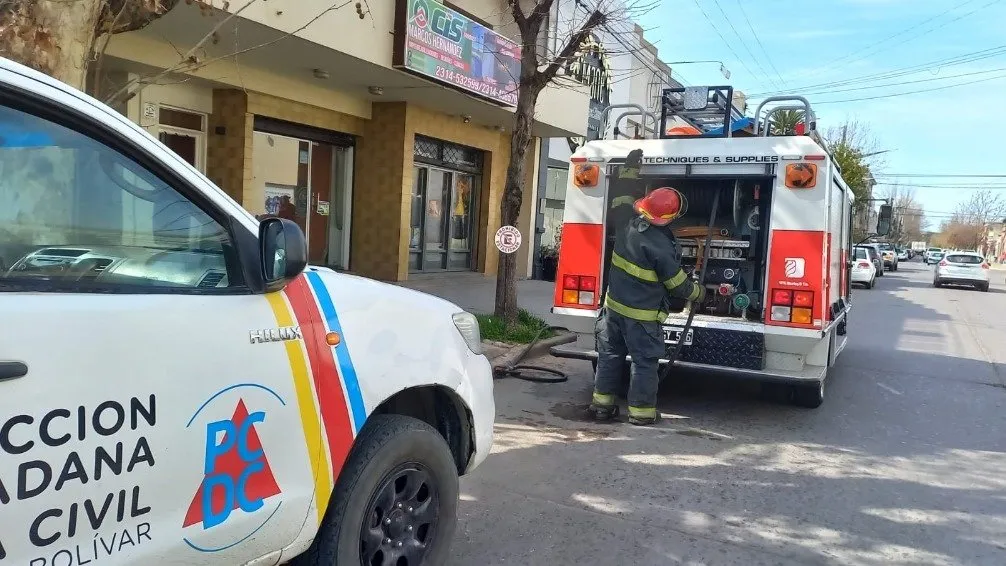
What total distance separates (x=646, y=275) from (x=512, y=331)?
4.07 m

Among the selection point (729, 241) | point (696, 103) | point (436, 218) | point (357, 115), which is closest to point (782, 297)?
point (729, 241)

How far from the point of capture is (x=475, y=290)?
1480 cm

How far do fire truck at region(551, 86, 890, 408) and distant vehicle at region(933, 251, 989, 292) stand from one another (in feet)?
79.0

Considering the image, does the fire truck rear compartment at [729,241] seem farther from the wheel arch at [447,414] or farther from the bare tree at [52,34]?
the bare tree at [52,34]

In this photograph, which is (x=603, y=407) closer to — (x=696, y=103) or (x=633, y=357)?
(x=633, y=357)

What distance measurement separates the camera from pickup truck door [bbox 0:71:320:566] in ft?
5.73

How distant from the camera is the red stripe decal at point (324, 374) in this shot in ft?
8.21

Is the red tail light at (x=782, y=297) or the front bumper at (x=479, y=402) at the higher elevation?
the red tail light at (x=782, y=297)

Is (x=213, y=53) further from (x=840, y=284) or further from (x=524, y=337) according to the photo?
(x=840, y=284)

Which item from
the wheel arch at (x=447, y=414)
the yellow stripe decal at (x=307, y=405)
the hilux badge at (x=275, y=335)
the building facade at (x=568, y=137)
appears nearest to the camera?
the hilux badge at (x=275, y=335)

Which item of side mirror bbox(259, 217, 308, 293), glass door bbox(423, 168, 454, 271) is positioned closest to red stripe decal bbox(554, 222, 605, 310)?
side mirror bbox(259, 217, 308, 293)

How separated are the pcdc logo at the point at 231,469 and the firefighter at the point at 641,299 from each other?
12.7 ft

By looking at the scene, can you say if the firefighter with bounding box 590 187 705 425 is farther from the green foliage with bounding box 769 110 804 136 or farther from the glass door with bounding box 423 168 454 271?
the glass door with bounding box 423 168 454 271

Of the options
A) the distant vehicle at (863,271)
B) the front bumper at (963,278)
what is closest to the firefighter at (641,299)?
the distant vehicle at (863,271)
